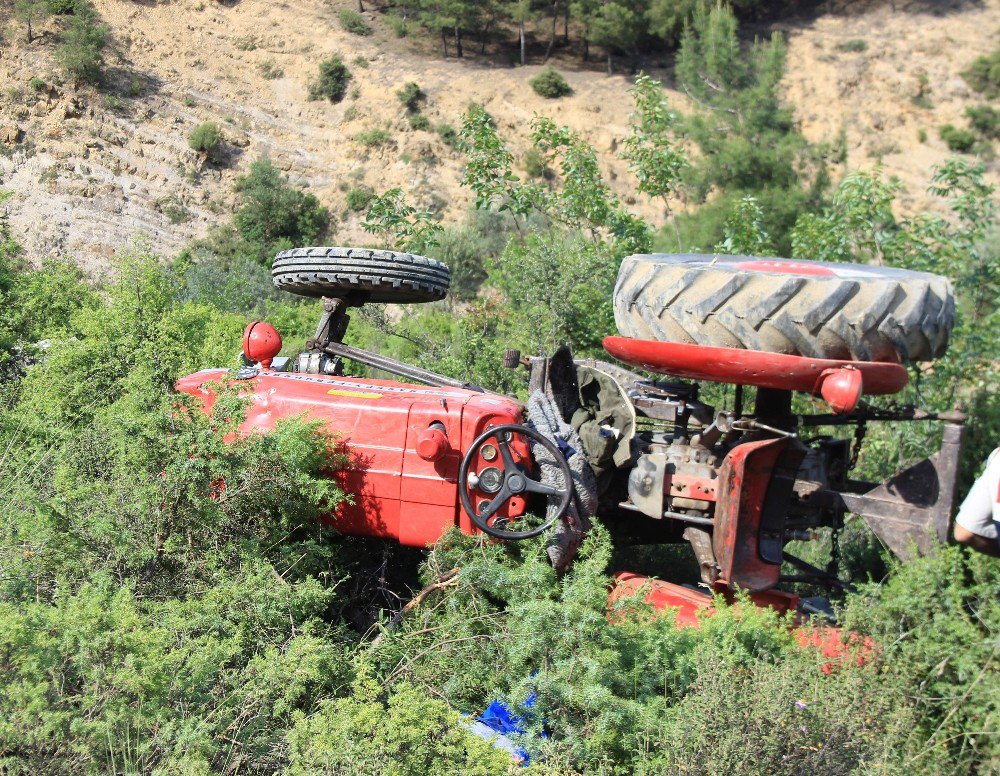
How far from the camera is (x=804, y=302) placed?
422 centimetres

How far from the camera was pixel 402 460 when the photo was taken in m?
4.73

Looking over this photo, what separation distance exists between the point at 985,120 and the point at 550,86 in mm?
16001

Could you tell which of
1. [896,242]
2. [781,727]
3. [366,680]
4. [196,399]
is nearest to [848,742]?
[781,727]

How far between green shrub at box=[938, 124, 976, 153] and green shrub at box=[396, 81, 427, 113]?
19218 mm

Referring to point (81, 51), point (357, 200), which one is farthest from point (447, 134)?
point (81, 51)

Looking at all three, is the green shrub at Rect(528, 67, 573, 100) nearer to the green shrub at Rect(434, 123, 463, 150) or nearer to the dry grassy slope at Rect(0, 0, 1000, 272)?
the dry grassy slope at Rect(0, 0, 1000, 272)

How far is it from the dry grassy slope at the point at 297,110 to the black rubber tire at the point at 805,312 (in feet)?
78.4

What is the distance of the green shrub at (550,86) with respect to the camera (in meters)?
36.6

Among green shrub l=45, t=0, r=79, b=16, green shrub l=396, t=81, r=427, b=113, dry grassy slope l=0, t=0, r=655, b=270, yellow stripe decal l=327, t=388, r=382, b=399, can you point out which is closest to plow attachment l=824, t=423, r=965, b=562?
yellow stripe decal l=327, t=388, r=382, b=399

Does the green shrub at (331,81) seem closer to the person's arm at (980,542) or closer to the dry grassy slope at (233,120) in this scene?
the dry grassy slope at (233,120)

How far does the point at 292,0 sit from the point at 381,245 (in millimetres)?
18408

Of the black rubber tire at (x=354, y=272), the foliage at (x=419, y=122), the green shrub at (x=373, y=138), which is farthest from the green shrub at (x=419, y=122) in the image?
the black rubber tire at (x=354, y=272)

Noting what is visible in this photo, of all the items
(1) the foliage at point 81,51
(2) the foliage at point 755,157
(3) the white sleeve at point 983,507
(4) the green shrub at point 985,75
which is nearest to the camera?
(3) the white sleeve at point 983,507

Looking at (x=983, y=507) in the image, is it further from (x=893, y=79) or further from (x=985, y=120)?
(x=893, y=79)
